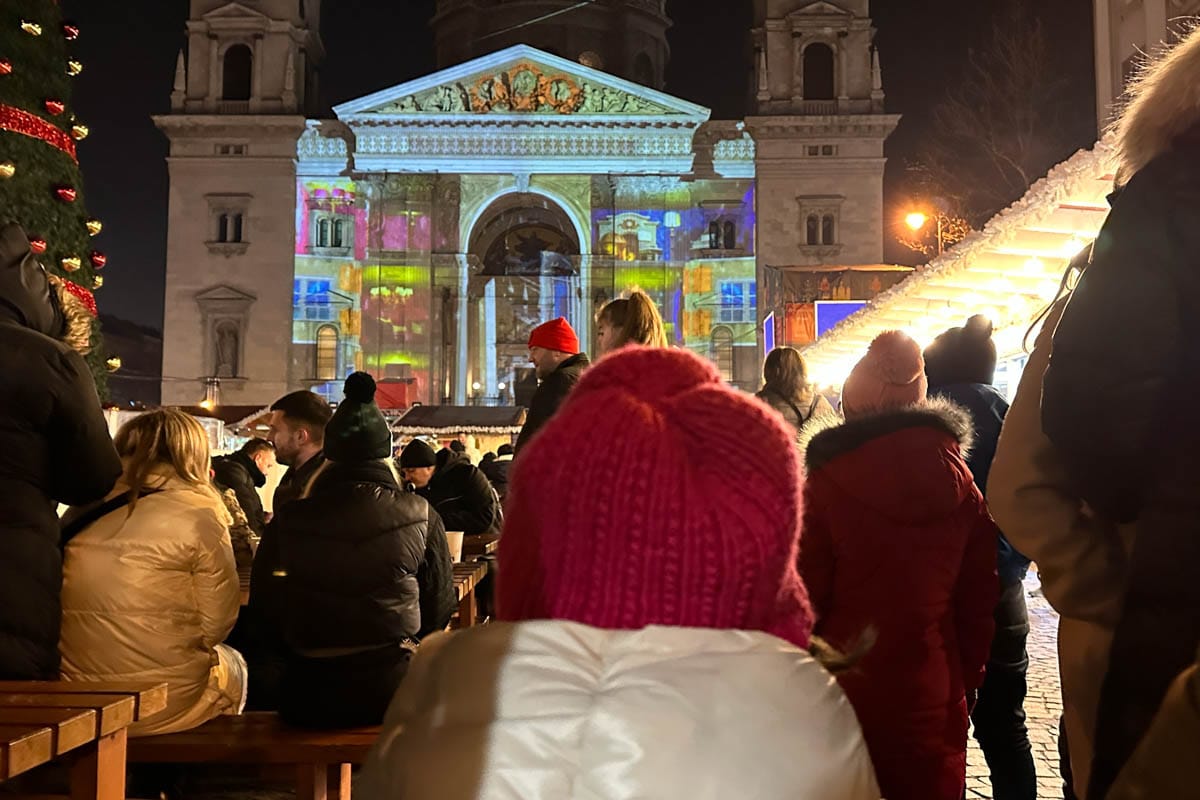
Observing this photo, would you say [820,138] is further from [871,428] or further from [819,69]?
[871,428]

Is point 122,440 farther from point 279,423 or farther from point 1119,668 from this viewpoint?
point 1119,668

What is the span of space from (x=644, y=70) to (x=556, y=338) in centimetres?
4311

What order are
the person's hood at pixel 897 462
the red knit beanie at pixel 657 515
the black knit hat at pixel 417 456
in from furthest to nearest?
the black knit hat at pixel 417 456
the person's hood at pixel 897 462
the red knit beanie at pixel 657 515

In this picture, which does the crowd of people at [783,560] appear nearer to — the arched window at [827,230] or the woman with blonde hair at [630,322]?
the woman with blonde hair at [630,322]

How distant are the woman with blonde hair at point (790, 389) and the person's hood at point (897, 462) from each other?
183 centimetres

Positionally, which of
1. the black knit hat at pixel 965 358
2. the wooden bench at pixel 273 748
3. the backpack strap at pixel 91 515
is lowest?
the wooden bench at pixel 273 748

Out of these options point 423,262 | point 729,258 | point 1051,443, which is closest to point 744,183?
point 729,258

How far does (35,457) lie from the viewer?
304 cm

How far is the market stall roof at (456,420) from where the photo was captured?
28031 millimetres

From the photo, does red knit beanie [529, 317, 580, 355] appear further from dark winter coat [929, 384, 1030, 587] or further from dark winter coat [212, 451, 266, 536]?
dark winter coat [212, 451, 266, 536]

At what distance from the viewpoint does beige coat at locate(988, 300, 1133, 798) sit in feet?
5.65

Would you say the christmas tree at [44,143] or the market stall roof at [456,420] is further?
the market stall roof at [456,420]

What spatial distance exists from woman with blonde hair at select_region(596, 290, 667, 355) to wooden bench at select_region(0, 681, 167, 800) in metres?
2.19

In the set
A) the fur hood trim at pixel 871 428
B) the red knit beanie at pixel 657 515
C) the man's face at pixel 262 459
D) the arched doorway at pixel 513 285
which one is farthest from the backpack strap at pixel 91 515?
the arched doorway at pixel 513 285
